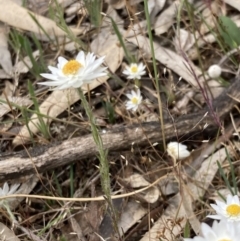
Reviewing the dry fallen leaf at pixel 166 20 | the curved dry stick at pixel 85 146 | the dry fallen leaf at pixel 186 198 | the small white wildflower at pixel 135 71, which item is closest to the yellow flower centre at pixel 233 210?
the dry fallen leaf at pixel 186 198

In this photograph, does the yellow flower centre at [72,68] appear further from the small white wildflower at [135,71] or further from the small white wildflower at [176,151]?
the small white wildflower at [135,71]

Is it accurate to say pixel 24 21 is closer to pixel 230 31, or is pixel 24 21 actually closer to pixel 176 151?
pixel 230 31

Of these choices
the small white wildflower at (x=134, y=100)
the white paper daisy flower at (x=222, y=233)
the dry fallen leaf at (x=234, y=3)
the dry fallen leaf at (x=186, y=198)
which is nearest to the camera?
the white paper daisy flower at (x=222, y=233)

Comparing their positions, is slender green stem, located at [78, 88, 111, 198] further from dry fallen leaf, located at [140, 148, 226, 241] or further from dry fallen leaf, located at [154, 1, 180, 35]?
dry fallen leaf, located at [154, 1, 180, 35]

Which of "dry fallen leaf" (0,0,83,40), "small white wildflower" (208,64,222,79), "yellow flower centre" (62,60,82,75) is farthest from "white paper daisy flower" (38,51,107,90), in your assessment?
"dry fallen leaf" (0,0,83,40)

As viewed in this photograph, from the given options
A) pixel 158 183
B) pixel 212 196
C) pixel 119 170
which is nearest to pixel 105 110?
pixel 119 170

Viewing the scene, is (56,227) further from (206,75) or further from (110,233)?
(206,75)
